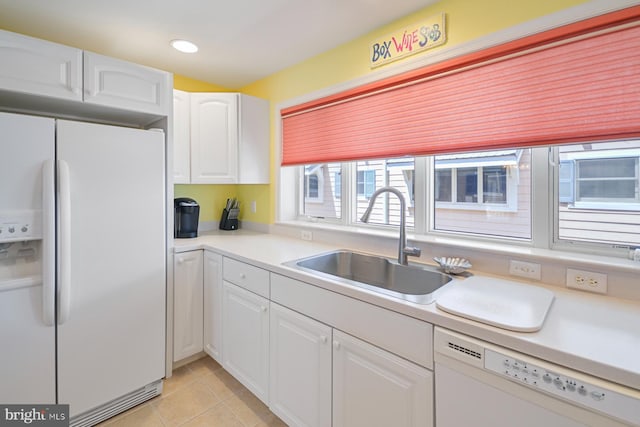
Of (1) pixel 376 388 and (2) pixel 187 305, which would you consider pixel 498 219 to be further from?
(2) pixel 187 305

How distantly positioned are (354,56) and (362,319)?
5.63ft

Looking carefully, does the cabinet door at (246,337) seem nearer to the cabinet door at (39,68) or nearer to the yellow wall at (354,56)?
the yellow wall at (354,56)

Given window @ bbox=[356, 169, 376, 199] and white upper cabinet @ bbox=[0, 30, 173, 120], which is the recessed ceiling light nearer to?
white upper cabinet @ bbox=[0, 30, 173, 120]

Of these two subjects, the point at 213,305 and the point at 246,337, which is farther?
the point at 213,305

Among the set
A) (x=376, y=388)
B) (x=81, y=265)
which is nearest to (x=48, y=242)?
(x=81, y=265)

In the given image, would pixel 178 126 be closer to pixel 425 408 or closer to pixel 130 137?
pixel 130 137

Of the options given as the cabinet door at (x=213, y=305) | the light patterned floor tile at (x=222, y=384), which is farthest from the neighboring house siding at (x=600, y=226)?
the light patterned floor tile at (x=222, y=384)

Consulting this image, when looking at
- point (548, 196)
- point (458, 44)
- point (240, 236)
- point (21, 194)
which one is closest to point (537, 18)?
point (458, 44)

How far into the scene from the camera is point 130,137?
5.69 feet

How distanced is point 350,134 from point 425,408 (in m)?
1.62

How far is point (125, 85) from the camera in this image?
177 centimetres

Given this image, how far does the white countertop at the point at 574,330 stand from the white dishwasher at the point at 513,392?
0.03 m

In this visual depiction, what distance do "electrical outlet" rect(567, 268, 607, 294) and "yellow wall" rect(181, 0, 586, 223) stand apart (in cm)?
111

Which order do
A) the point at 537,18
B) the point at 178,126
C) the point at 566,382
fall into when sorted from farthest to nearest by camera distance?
the point at 178,126 → the point at 537,18 → the point at 566,382
